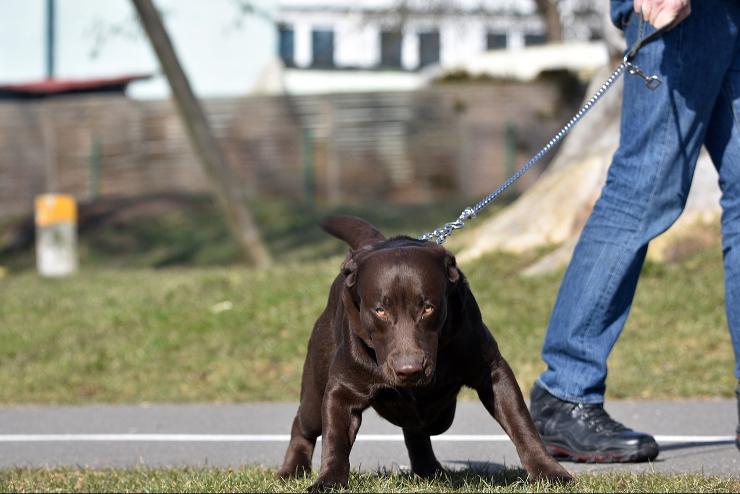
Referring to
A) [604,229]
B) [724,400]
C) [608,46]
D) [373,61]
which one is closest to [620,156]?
[604,229]

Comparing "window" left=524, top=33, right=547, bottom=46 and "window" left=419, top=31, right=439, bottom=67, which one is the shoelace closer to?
"window" left=419, top=31, right=439, bottom=67

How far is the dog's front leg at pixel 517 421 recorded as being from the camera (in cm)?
377

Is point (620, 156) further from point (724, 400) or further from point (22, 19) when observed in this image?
point (22, 19)

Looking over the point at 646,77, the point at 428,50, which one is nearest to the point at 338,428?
the point at 646,77

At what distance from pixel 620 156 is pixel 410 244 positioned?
1341 millimetres

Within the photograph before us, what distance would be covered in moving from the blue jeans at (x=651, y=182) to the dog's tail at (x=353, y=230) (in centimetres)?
88

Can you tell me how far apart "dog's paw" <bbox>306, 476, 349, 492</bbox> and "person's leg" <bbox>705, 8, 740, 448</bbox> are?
1.75 meters

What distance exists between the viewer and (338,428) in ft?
12.4

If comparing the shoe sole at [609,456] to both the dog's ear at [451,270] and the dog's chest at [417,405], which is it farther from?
the dog's ear at [451,270]

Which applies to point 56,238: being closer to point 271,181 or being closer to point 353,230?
point 271,181

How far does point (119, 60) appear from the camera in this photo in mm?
39594

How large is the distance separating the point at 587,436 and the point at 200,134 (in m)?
9.59

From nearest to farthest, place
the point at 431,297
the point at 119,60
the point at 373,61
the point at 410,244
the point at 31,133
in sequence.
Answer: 1. the point at 431,297
2. the point at 410,244
3. the point at 31,133
4. the point at 119,60
5. the point at 373,61

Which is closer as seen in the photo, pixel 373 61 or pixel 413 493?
pixel 413 493
